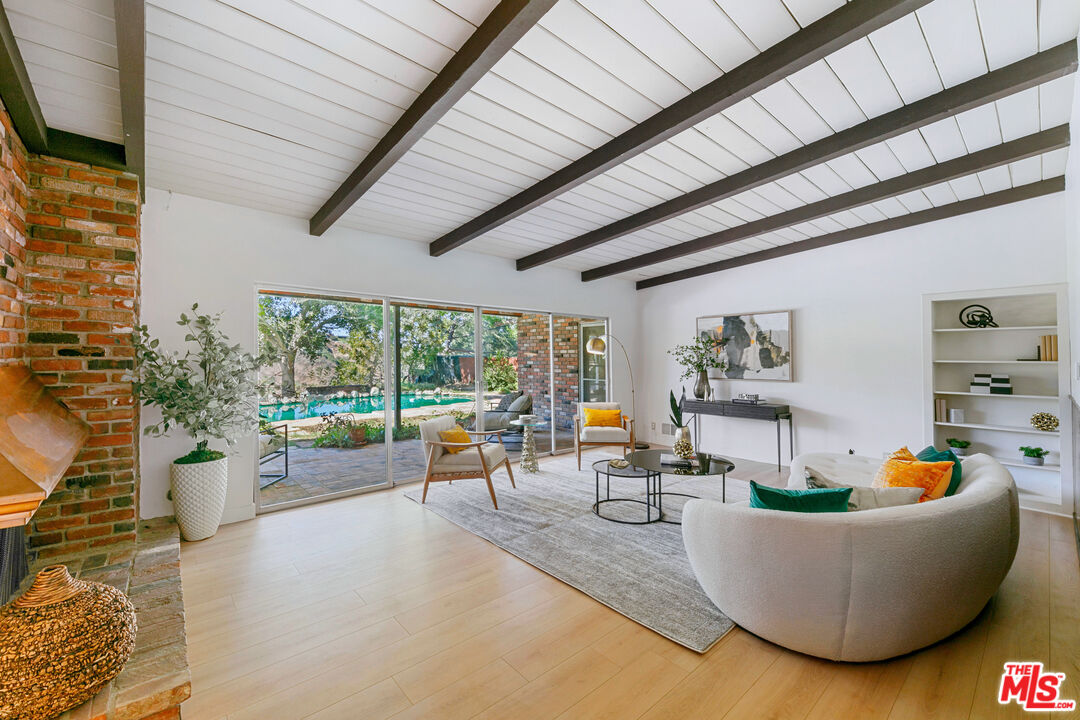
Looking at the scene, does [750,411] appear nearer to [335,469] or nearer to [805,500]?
[805,500]

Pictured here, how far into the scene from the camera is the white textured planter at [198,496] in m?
3.14

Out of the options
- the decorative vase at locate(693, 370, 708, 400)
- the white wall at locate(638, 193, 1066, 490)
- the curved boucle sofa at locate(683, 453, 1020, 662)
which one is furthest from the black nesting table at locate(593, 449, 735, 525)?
the white wall at locate(638, 193, 1066, 490)

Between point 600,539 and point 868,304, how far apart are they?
154 inches

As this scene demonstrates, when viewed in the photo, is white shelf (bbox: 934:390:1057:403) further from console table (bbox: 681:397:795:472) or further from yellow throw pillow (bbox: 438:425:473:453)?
yellow throw pillow (bbox: 438:425:473:453)

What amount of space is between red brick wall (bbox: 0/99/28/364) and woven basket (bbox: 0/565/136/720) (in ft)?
3.94

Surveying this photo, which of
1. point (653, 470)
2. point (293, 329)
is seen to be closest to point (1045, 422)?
point (653, 470)

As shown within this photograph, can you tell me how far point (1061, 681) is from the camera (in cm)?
177

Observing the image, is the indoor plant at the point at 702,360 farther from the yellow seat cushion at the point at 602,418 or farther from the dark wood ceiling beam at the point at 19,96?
the dark wood ceiling beam at the point at 19,96

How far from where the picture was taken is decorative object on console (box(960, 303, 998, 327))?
4023 millimetres

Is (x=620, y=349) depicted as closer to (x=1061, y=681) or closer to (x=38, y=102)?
(x=1061, y=681)

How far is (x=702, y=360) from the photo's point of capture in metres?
5.83

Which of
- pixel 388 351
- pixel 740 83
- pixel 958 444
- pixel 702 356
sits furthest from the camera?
pixel 702 356

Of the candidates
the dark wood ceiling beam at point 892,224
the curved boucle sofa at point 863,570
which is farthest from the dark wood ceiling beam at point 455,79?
the dark wood ceiling beam at point 892,224

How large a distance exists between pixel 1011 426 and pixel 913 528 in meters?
3.37
